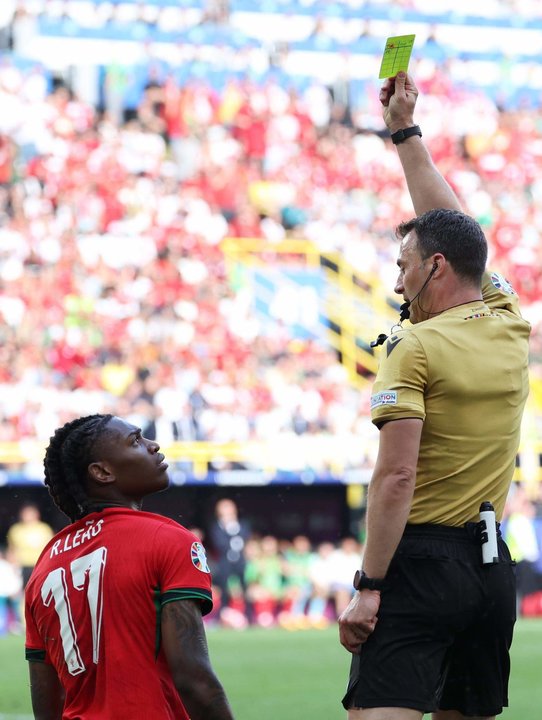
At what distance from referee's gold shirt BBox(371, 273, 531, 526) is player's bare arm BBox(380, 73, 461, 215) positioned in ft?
1.63

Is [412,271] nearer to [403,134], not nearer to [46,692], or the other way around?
[403,134]

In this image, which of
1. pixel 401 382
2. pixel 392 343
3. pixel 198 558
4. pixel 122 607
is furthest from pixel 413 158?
pixel 122 607

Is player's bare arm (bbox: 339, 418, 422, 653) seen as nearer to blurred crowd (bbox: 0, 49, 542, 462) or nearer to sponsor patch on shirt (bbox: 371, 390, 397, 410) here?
sponsor patch on shirt (bbox: 371, 390, 397, 410)

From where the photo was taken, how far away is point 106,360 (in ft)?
59.1

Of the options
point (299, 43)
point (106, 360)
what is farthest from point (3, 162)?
point (299, 43)

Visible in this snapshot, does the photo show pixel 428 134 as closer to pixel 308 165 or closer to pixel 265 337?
pixel 308 165

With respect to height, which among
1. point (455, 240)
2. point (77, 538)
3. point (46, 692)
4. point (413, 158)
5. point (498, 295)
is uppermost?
point (413, 158)

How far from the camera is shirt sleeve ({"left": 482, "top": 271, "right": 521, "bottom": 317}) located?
138 inches

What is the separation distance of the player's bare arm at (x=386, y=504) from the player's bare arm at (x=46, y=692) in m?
0.72

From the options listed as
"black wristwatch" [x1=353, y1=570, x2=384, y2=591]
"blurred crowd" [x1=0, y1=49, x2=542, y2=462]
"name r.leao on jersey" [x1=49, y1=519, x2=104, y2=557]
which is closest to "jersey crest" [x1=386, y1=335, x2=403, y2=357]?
"black wristwatch" [x1=353, y1=570, x2=384, y2=591]

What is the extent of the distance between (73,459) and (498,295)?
132 cm

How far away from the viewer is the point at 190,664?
2656mm

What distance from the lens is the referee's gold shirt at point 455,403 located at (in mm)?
3135

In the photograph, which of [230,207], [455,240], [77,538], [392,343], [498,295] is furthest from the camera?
[230,207]
